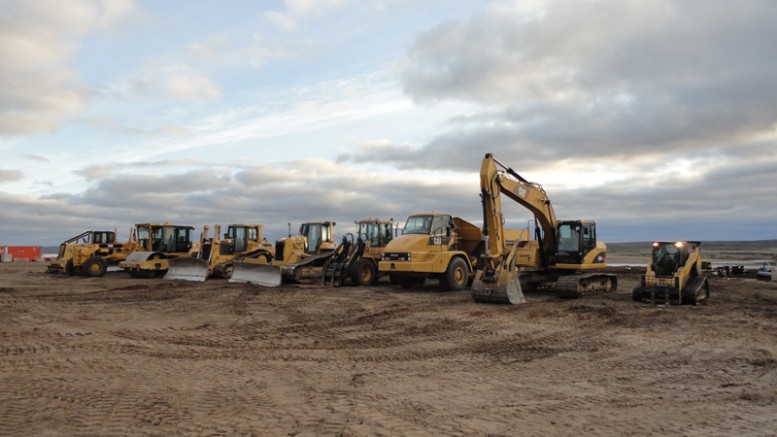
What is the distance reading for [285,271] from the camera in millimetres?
21953

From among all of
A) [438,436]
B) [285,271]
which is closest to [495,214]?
[285,271]

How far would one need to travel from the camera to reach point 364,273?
21.5 metres

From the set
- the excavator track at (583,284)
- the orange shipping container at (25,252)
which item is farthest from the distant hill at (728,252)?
the orange shipping container at (25,252)

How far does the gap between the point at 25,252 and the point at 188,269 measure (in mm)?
34566

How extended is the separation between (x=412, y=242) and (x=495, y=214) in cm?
317

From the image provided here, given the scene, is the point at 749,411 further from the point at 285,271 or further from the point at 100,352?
the point at 285,271

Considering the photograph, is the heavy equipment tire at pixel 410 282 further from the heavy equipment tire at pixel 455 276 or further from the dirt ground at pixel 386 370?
the dirt ground at pixel 386 370

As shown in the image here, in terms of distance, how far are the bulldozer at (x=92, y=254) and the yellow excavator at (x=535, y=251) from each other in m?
19.4

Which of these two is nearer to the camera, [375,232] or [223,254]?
[375,232]

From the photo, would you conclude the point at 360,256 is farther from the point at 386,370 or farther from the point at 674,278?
the point at 386,370

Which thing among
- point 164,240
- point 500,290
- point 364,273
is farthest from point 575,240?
point 164,240

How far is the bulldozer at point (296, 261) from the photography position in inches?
849

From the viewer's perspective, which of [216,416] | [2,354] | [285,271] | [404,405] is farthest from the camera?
[285,271]

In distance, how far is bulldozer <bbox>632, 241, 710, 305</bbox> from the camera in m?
15.5
